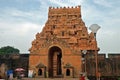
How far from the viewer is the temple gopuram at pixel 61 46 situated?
42219mm

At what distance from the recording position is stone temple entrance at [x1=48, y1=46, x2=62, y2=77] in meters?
44.8

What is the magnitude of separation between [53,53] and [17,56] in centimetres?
635

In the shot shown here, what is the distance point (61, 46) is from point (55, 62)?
449 centimetres

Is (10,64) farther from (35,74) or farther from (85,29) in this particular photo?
A: (85,29)

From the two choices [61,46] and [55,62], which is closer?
[61,46]

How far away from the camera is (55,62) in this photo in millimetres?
46031

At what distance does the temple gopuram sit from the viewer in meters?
42.2

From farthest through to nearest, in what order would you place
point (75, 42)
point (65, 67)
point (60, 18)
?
point (60, 18)
point (75, 42)
point (65, 67)

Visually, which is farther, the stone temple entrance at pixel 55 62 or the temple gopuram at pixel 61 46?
the stone temple entrance at pixel 55 62

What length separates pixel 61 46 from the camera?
140ft

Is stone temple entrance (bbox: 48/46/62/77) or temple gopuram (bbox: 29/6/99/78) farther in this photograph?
stone temple entrance (bbox: 48/46/62/77)

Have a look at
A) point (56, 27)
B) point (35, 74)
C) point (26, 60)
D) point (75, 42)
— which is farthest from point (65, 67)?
point (56, 27)

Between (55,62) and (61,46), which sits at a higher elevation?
(61,46)

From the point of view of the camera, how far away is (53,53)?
151 ft
